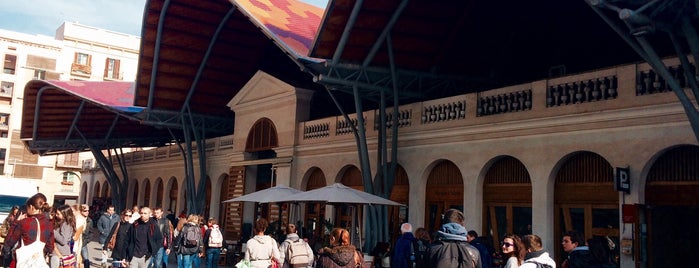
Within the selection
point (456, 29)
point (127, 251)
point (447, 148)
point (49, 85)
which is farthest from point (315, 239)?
point (49, 85)

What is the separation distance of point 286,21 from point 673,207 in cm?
1343

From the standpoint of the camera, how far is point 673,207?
12641 mm

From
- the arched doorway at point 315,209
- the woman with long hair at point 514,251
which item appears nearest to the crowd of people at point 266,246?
the woman with long hair at point 514,251

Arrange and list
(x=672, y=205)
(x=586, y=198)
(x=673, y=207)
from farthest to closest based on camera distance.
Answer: (x=586, y=198), (x=673, y=207), (x=672, y=205)

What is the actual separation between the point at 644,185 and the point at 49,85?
2777 cm

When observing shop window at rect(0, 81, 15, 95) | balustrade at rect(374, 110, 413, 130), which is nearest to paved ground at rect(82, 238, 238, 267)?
balustrade at rect(374, 110, 413, 130)

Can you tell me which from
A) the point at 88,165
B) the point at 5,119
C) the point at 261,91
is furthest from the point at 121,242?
the point at 5,119

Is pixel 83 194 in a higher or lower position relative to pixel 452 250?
higher

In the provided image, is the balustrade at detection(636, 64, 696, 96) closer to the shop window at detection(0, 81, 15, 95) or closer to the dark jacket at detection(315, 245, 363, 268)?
the dark jacket at detection(315, 245, 363, 268)

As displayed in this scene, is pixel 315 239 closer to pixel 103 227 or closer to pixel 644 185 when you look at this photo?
pixel 103 227

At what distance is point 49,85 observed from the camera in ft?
104

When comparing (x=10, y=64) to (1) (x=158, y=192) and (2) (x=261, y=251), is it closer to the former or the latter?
(1) (x=158, y=192)

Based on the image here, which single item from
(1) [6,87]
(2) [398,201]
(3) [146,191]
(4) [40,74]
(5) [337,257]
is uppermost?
(4) [40,74]

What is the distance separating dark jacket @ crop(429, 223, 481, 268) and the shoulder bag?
216 inches
